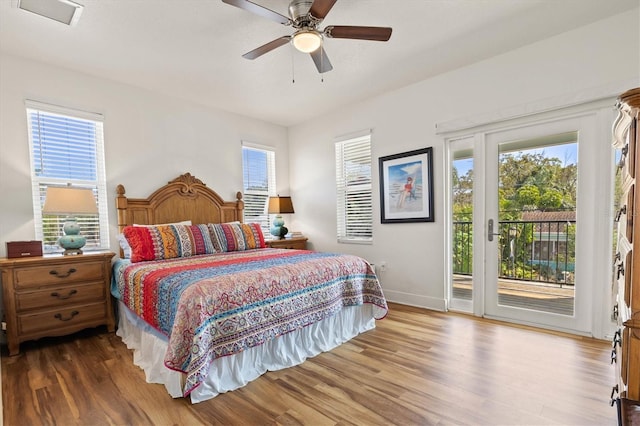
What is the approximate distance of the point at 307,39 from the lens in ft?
6.86

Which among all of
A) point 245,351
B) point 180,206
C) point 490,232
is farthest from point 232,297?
point 490,232

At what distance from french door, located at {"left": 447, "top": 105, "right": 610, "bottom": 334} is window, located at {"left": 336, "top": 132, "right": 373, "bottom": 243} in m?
1.13

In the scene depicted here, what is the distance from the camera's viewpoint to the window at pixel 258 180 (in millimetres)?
4688

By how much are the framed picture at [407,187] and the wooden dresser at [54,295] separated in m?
3.16

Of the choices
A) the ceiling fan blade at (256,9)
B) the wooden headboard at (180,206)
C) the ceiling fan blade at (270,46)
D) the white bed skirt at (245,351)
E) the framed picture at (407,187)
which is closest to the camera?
the ceiling fan blade at (256,9)

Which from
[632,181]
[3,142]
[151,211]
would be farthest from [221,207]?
[632,181]

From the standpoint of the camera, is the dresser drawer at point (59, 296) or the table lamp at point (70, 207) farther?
the table lamp at point (70, 207)

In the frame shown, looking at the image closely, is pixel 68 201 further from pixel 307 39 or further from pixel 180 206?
pixel 307 39

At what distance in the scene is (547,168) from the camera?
2.90 metres

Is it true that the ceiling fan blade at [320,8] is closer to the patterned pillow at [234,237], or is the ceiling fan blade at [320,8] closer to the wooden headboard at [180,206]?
the patterned pillow at [234,237]

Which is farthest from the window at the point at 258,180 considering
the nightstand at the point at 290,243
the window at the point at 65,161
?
the window at the point at 65,161

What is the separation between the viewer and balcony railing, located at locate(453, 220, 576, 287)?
9.26 feet

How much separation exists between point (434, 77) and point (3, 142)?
4.37 metres

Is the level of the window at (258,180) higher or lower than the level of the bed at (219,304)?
higher
